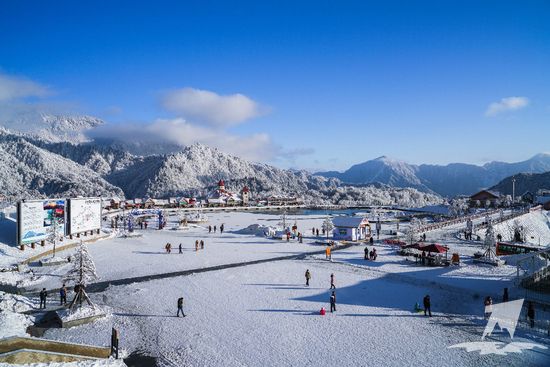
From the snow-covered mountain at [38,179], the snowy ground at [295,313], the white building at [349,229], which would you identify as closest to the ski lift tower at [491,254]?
the snowy ground at [295,313]

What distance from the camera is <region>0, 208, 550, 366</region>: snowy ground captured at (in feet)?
44.6

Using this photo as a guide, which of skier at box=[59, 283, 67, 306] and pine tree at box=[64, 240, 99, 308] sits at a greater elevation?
pine tree at box=[64, 240, 99, 308]

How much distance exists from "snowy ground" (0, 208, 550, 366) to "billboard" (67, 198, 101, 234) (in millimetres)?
10313

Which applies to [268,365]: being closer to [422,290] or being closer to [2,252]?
[422,290]

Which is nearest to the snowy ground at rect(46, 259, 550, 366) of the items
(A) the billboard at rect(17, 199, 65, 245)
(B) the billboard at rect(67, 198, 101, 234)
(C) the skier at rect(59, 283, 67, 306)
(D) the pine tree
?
(C) the skier at rect(59, 283, 67, 306)

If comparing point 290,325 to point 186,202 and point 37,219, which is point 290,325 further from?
point 186,202

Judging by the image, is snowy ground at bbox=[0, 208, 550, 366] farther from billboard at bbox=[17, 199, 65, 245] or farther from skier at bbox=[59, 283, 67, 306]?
billboard at bbox=[17, 199, 65, 245]

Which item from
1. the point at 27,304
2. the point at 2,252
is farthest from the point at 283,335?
the point at 2,252

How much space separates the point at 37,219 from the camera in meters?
33.6

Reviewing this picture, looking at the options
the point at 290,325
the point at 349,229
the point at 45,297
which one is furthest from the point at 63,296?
the point at 349,229

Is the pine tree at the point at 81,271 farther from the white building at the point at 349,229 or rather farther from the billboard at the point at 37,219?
the white building at the point at 349,229

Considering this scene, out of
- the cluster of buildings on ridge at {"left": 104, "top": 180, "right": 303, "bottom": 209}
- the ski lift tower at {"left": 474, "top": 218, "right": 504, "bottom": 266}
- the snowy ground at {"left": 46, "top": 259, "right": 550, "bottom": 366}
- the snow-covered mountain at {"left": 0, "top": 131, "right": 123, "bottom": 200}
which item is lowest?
the snowy ground at {"left": 46, "top": 259, "right": 550, "bottom": 366}

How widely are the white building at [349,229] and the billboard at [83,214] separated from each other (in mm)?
29375

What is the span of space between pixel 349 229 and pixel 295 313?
85.9ft
